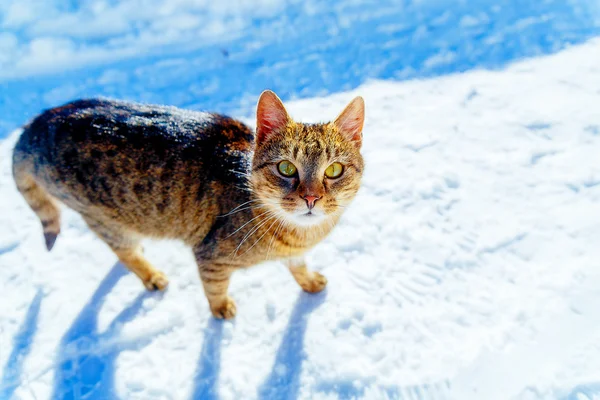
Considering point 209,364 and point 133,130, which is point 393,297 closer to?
point 209,364

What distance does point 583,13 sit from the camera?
17.7 feet

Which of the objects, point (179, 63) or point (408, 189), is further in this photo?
point (179, 63)

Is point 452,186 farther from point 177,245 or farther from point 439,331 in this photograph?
point 177,245

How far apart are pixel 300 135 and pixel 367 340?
51.1 inches

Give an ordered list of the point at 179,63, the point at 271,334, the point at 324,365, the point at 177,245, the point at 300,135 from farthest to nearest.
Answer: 1. the point at 179,63
2. the point at 177,245
3. the point at 271,334
4. the point at 324,365
5. the point at 300,135

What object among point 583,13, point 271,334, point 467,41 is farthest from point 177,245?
point 583,13

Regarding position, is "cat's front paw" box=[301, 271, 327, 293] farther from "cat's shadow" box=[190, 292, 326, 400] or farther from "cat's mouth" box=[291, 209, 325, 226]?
"cat's mouth" box=[291, 209, 325, 226]

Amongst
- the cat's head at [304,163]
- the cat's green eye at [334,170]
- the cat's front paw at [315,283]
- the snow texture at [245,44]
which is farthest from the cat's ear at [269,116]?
the snow texture at [245,44]

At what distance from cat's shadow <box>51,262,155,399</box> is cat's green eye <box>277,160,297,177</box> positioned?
55.7 inches

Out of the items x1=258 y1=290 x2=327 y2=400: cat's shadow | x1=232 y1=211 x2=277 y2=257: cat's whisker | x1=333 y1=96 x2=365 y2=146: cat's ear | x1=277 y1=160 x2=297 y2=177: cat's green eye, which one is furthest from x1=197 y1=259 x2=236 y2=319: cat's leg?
x1=333 y1=96 x2=365 y2=146: cat's ear

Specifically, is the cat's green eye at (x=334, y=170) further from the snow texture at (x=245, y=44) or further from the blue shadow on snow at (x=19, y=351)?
the snow texture at (x=245, y=44)

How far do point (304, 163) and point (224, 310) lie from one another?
1.18 meters

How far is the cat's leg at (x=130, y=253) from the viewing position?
2.74m

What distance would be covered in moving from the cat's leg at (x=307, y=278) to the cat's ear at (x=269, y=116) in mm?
872
